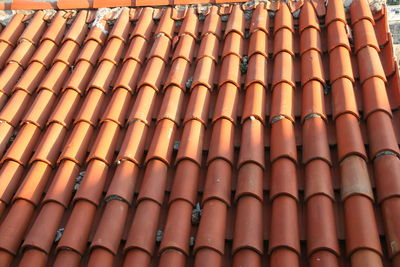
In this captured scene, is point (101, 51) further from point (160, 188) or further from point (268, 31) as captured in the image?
point (160, 188)

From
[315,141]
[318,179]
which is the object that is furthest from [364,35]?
[318,179]

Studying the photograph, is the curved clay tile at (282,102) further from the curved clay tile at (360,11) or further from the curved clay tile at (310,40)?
the curved clay tile at (360,11)

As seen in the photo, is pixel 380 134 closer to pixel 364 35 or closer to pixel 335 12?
pixel 364 35

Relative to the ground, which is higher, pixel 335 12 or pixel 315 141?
pixel 335 12

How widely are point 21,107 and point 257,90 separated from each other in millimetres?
1933

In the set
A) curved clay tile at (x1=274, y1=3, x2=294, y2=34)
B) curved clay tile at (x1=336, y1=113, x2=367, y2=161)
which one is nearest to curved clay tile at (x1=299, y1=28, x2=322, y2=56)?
curved clay tile at (x1=274, y1=3, x2=294, y2=34)

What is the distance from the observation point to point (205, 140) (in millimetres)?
3449

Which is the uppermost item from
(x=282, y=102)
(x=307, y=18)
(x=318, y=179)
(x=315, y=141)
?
(x=307, y=18)

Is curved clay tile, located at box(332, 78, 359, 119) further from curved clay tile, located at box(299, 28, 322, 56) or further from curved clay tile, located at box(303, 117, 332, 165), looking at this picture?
curved clay tile, located at box(299, 28, 322, 56)

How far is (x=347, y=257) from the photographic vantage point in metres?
2.65

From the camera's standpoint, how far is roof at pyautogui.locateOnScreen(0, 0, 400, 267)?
111 inches

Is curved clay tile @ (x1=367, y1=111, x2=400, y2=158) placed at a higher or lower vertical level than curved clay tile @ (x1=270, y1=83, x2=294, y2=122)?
lower

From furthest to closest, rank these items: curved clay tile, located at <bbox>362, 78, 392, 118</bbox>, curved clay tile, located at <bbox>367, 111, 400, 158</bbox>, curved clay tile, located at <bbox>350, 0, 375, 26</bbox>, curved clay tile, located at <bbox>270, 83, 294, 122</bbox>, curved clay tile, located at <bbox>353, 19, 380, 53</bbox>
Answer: curved clay tile, located at <bbox>350, 0, 375, 26</bbox> < curved clay tile, located at <bbox>353, 19, 380, 53</bbox> < curved clay tile, located at <bbox>270, 83, 294, 122</bbox> < curved clay tile, located at <bbox>362, 78, 392, 118</bbox> < curved clay tile, located at <bbox>367, 111, 400, 158</bbox>

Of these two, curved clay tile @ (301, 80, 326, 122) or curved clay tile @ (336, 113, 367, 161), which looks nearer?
curved clay tile @ (336, 113, 367, 161)
